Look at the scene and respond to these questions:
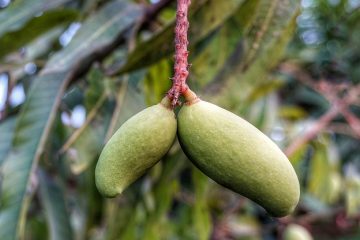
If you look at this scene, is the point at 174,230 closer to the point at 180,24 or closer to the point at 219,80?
the point at 219,80

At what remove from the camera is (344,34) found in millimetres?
3082

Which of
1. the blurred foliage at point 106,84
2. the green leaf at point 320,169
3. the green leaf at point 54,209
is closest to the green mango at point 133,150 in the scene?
the blurred foliage at point 106,84

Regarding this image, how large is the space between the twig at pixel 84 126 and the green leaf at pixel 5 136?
7.1 inches

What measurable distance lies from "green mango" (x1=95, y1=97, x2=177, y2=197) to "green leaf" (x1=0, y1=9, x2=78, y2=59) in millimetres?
678

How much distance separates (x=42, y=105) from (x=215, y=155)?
63 cm

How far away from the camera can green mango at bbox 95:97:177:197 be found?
0.53 m

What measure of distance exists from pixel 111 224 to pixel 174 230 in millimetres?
590

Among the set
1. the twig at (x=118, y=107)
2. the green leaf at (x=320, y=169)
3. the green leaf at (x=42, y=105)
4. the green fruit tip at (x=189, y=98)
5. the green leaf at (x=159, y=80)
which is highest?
→ the green fruit tip at (x=189, y=98)

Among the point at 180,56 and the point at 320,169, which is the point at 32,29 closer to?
the point at 180,56

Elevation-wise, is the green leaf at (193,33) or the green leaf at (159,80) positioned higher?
the green leaf at (193,33)

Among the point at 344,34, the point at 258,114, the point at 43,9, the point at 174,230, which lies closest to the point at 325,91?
the point at 258,114

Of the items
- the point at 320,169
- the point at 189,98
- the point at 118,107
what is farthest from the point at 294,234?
the point at 189,98

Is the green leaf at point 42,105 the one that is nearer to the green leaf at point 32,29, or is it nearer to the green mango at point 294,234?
the green leaf at point 32,29

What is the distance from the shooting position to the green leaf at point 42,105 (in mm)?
963
